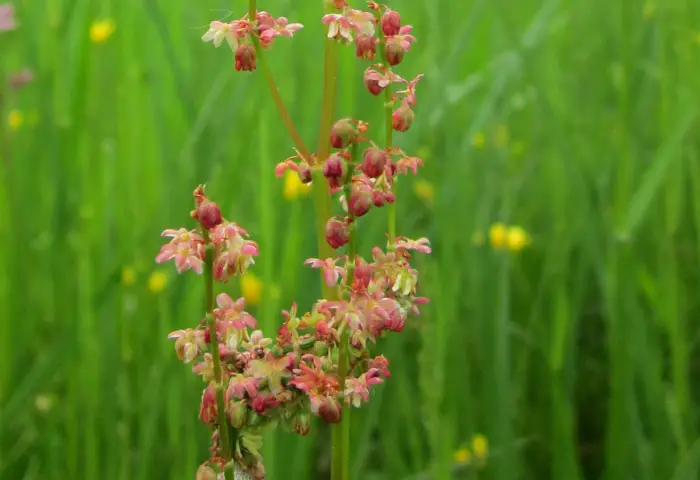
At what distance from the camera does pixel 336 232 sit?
23.5 inches

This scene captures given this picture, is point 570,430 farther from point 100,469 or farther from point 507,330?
point 100,469

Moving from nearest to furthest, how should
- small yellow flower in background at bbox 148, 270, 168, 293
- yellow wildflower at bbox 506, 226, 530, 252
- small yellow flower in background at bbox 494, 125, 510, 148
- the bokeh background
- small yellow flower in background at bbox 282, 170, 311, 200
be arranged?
the bokeh background
small yellow flower in background at bbox 282, 170, 311, 200
small yellow flower in background at bbox 148, 270, 168, 293
yellow wildflower at bbox 506, 226, 530, 252
small yellow flower in background at bbox 494, 125, 510, 148

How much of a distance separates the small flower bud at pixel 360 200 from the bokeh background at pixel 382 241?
1.66 ft

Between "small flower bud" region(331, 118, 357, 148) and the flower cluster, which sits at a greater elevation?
the flower cluster

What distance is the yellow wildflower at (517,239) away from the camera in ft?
5.80

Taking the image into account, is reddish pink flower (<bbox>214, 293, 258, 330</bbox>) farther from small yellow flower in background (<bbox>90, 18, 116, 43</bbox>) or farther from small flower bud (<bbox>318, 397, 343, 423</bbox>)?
small yellow flower in background (<bbox>90, 18, 116, 43</bbox>)

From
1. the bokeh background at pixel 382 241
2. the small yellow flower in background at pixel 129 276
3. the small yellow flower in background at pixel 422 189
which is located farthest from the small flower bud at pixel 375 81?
the small yellow flower in background at pixel 422 189

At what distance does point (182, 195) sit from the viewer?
1.48m

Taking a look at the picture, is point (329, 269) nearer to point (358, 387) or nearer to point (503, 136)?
point (358, 387)

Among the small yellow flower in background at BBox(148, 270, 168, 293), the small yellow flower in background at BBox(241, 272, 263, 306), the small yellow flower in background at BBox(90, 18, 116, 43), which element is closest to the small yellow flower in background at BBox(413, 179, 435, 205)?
the small yellow flower in background at BBox(241, 272, 263, 306)

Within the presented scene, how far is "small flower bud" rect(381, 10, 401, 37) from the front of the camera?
617 millimetres

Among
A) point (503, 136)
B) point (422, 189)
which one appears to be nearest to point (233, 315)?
point (422, 189)

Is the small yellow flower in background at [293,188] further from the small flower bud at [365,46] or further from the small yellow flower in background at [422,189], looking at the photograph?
the small flower bud at [365,46]

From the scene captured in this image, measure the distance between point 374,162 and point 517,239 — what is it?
1.23m
